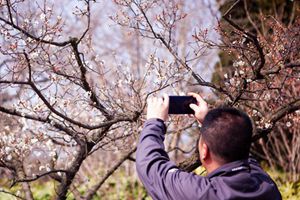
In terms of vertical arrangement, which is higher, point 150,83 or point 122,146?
point 150,83

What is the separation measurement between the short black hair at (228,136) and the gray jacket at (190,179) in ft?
0.12

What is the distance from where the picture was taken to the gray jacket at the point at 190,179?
2168 millimetres

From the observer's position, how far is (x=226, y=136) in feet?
7.26

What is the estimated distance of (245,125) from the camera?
7.36 ft

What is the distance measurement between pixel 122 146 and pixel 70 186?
561 mm

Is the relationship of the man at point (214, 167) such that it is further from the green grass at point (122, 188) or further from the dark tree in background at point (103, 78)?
the green grass at point (122, 188)

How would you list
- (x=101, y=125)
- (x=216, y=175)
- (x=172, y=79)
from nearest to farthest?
1. (x=216, y=175)
2. (x=101, y=125)
3. (x=172, y=79)

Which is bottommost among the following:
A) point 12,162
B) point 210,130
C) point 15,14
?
point 210,130

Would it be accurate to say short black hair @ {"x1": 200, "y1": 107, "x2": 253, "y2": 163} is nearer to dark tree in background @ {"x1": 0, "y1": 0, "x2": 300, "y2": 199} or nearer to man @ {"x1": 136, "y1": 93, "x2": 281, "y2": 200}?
man @ {"x1": 136, "y1": 93, "x2": 281, "y2": 200}

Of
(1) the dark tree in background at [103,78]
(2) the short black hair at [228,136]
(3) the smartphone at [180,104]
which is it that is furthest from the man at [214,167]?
(1) the dark tree in background at [103,78]

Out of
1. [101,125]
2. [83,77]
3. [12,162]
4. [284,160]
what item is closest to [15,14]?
[83,77]

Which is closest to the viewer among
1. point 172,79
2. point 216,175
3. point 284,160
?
point 216,175

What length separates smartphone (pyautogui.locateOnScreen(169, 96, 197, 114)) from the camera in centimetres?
249

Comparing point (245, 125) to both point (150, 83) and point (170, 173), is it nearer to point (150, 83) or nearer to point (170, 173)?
point (170, 173)
